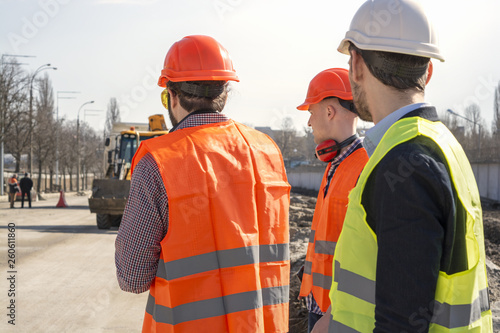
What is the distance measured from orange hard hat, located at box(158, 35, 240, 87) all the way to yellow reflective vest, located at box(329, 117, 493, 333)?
128 centimetres

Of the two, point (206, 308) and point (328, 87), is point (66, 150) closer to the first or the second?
point (328, 87)

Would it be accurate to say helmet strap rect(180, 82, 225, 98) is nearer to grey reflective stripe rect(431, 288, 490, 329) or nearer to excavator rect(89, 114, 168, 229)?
grey reflective stripe rect(431, 288, 490, 329)

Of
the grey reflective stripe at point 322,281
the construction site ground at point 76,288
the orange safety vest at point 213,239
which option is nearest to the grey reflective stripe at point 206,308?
the orange safety vest at point 213,239

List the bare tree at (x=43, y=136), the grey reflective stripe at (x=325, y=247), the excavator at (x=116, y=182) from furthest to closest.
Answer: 1. the bare tree at (x=43, y=136)
2. the excavator at (x=116, y=182)
3. the grey reflective stripe at (x=325, y=247)

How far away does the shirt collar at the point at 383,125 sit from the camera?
5.48ft

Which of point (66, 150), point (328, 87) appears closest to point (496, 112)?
point (66, 150)

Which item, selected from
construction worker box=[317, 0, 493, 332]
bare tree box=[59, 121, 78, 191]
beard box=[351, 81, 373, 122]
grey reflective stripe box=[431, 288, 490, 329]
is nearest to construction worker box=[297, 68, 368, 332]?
beard box=[351, 81, 373, 122]

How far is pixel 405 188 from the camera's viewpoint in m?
1.39

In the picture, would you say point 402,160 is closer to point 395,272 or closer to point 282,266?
point 395,272

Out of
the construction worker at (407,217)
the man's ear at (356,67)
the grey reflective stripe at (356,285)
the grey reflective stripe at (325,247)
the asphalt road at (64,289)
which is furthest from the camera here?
the asphalt road at (64,289)

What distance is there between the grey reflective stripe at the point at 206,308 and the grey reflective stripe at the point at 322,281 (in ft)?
1.99

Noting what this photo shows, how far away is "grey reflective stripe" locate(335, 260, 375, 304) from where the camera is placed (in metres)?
1.52

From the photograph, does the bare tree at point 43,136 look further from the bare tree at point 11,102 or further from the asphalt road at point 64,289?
the asphalt road at point 64,289

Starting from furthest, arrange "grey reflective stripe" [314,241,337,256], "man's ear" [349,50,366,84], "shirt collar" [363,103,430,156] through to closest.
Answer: "grey reflective stripe" [314,241,337,256]
"man's ear" [349,50,366,84]
"shirt collar" [363,103,430,156]
